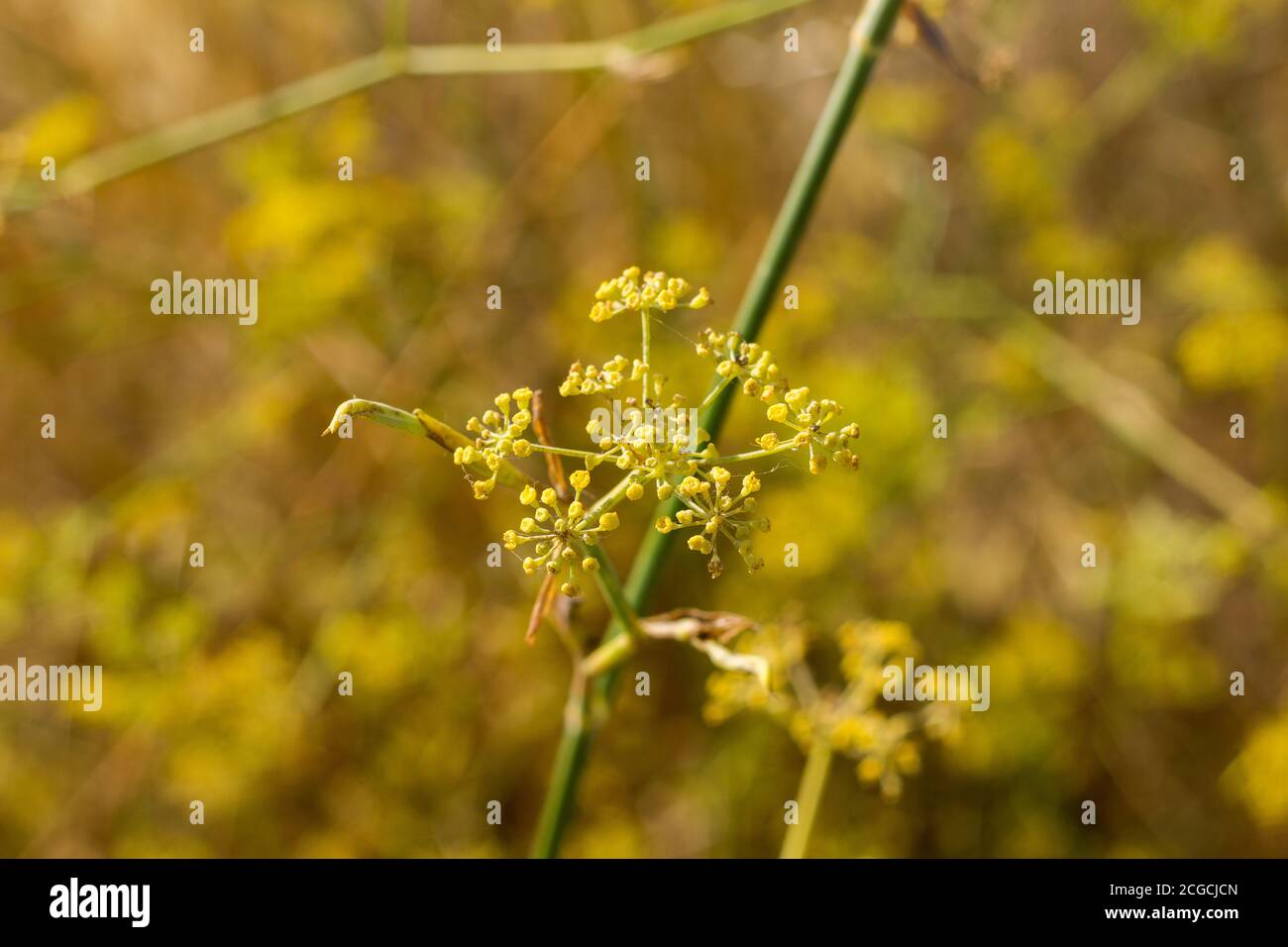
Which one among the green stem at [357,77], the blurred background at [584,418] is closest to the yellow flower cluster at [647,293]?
the green stem at [357,77]

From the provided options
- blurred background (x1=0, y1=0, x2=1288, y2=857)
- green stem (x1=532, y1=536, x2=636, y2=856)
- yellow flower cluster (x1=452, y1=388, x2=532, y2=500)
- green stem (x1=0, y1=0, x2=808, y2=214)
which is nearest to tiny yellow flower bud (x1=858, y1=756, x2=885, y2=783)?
green stem (x1=532, y1=536, x2=636, y2=856)

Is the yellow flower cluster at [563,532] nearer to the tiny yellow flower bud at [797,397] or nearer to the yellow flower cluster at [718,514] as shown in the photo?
the yellow flower cluster at [718,514]

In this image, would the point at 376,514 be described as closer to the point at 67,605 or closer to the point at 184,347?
the point at 67,605

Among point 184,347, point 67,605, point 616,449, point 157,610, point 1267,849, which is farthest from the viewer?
point 184,347

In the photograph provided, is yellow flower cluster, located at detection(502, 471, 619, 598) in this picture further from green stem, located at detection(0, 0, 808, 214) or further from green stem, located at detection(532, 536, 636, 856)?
green stem, located at detection(0, 0, 808, 214)

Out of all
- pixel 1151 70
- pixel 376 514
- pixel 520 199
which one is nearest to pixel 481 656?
pixel 376 514
